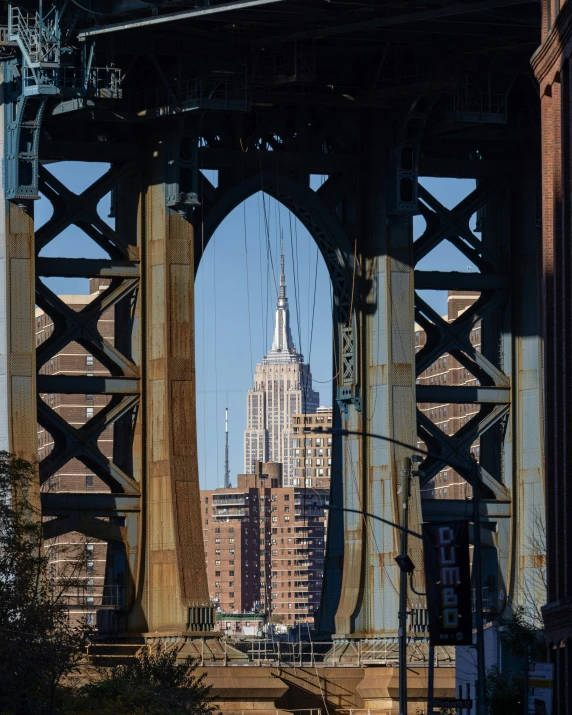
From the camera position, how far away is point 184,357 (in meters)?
71.1

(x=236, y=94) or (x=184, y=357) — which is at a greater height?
(x=236, y=94)

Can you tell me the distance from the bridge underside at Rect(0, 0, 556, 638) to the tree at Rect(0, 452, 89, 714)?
17053 millimetres

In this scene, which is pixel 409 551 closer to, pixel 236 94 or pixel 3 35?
pixel 236 94

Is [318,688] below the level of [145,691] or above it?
below

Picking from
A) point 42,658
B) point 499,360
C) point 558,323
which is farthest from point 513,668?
point 42,658

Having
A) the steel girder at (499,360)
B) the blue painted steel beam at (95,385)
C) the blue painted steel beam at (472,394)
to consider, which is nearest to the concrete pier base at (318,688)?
the steel girder at (499,360)

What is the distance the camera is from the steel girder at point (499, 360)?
76625 millimetres

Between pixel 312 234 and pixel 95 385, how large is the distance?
28.7 ft

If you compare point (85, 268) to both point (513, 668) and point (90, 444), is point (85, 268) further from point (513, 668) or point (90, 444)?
point (513, 668)

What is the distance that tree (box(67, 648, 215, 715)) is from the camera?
5428cm

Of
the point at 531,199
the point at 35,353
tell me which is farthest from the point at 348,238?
the point at 35,353

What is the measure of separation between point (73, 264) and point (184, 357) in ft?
15.4

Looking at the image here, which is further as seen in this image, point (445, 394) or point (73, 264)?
point (445, 394)

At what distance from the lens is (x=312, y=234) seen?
7525 cm
